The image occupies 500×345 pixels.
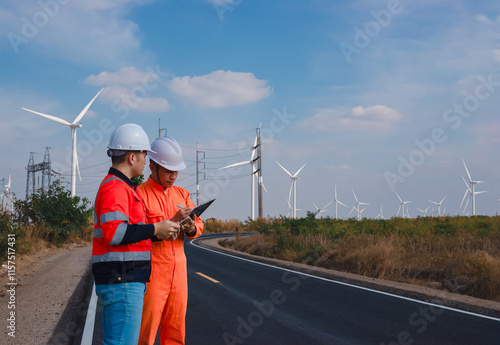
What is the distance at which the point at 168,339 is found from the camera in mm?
3695

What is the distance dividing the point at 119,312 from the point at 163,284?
0.54m

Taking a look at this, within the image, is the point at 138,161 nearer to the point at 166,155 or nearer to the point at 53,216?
the point at 166,155

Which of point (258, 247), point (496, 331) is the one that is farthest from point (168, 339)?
point (258, 247)

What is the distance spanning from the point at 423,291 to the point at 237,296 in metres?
4.26

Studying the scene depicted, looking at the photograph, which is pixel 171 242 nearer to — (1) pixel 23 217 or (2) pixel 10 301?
(2) pixel 10 301

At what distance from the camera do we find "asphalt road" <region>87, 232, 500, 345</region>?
21.7 ft

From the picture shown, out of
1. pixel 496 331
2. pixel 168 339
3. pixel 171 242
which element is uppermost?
pixel 171 242

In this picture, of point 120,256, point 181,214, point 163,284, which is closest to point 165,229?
point 181,214

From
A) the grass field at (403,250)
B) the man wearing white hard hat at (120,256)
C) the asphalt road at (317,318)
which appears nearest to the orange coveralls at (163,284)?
the man wearing white hard hat at (120,256)

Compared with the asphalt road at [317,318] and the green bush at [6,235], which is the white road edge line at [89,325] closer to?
the asphalt road at [317,318]

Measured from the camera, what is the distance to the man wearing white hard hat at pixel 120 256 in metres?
3.04

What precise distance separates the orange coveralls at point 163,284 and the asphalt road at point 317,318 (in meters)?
2.88

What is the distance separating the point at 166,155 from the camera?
3771 mm

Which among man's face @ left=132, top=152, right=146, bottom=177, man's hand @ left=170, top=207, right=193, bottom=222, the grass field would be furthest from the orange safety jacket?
the grass field
